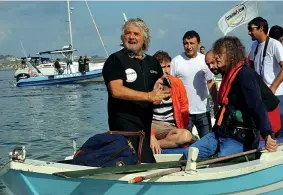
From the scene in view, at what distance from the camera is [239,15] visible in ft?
29.2

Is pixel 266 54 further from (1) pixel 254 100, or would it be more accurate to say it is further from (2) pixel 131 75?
(2) pixel 131 75

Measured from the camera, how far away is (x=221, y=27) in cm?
909

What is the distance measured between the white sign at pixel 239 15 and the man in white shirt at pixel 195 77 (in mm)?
3596

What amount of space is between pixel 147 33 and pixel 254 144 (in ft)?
4.28

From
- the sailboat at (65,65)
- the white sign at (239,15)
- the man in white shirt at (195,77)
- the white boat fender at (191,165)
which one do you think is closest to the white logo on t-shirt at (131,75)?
the white boat fender at (191,165)

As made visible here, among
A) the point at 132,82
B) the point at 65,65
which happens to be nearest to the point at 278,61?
the point at 132,82

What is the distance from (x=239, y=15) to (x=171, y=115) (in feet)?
14.1

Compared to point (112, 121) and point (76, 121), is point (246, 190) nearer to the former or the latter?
point (112, 121)

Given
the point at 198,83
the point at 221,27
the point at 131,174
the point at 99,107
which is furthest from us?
the point at 99,107

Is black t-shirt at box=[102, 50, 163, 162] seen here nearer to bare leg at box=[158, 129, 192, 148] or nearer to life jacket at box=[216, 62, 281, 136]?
life jacket at box=[216, 62, 281, 136]

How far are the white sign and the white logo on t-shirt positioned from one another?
214 inches

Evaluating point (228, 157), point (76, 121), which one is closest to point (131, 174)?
point (228, 157)

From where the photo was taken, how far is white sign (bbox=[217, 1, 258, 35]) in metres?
8.86

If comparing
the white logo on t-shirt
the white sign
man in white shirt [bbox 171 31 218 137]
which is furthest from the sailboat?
the white logo on t-shirt
